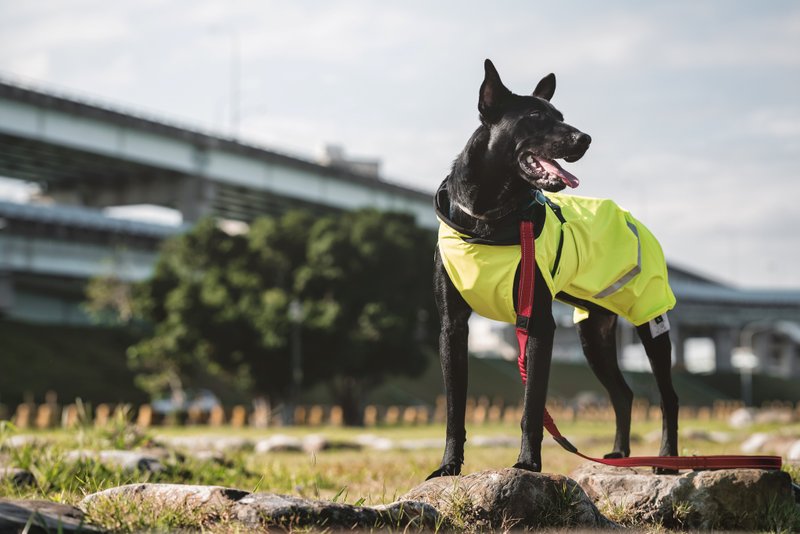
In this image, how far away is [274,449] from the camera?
17984 mm

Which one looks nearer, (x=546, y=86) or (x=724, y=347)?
(x=546, y=86)

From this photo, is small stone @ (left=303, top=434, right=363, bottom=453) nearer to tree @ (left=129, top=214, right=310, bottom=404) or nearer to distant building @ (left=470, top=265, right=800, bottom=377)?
tree @ (left=129, top=214, right=310, bottom=404)

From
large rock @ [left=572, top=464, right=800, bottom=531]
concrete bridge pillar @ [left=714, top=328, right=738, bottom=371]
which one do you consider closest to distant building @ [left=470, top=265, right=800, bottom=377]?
concrete bridge pillar @ [left=714, top=328, right=738, bottom=371]

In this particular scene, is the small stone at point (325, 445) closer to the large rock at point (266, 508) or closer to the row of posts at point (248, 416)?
the row of posts at point (248, 416)

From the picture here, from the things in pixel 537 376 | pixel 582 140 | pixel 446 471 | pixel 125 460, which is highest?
pixel 582 140

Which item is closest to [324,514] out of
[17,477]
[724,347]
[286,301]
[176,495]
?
[176,495]

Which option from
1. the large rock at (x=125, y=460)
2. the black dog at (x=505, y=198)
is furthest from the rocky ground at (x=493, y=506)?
the large rock at (x=125, y=460)

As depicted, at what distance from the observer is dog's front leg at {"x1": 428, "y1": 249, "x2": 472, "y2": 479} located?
623 centimetres

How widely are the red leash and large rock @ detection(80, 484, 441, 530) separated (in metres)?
1.23

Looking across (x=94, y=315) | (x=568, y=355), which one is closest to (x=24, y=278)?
(x=94, y=315)

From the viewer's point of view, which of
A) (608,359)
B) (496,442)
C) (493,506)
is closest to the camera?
(493,506)

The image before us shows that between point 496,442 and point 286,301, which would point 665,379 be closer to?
point 496,442

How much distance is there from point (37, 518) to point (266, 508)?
1.09 m

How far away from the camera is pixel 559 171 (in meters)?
5.71
